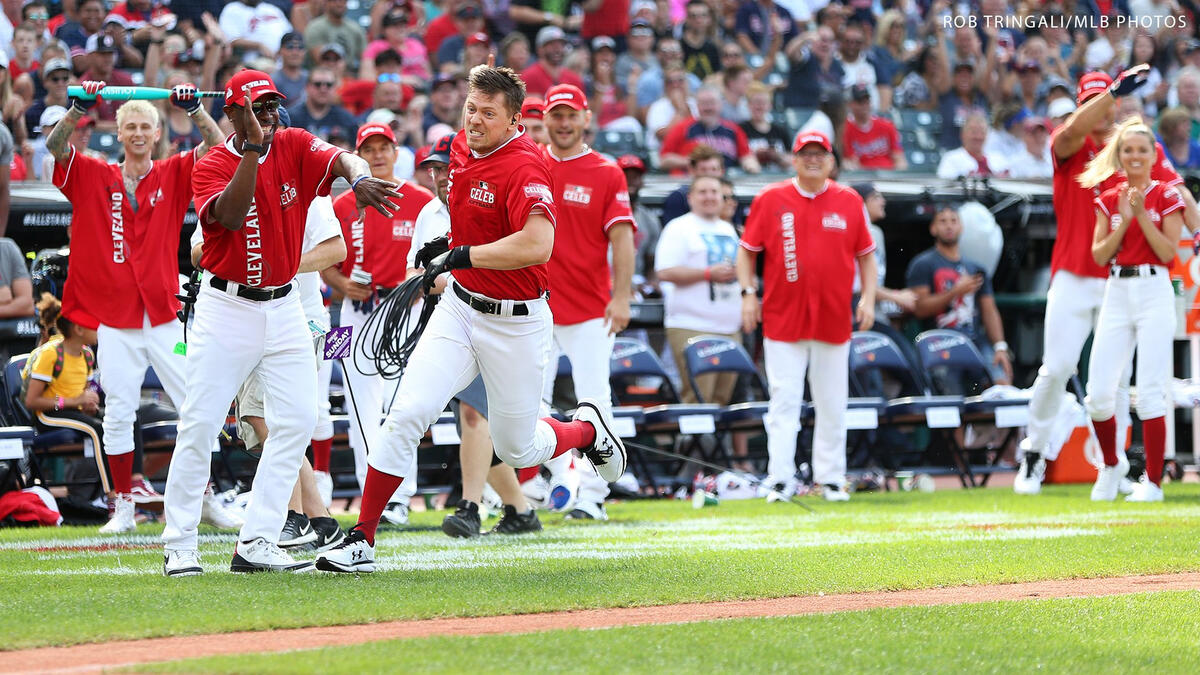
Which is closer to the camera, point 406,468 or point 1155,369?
point 406,468

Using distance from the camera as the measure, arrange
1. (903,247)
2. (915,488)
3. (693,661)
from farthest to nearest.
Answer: (903,247), (915,488), (693,661)

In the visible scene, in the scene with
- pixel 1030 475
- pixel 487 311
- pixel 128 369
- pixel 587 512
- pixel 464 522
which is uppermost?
pixel 487 311

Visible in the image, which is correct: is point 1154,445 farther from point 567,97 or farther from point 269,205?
point 269,205

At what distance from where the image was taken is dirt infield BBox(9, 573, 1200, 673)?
475 centimetres

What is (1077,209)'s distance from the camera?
11.1 m

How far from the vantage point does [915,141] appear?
57.0ft

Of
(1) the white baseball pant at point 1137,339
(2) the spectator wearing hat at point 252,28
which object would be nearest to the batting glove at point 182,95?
(1) the white baseball pant at point 1137,339

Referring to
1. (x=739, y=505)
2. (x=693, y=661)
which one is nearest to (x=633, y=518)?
(x=739, y=505)

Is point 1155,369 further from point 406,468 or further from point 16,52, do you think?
point 16,52

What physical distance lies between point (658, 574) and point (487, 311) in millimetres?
1356

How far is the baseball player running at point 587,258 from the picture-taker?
9.78m

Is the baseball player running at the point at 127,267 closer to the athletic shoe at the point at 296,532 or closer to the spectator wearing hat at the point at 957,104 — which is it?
the athletic shoe at the point at 296,532

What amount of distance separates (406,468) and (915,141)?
38.8 ft

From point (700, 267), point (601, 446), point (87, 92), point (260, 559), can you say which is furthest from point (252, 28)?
point (260, 559)
